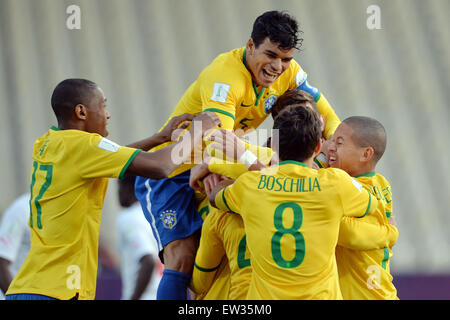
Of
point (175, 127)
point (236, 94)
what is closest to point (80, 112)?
point (175, 127)

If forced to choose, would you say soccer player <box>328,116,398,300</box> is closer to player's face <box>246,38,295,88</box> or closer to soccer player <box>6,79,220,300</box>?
player's face <box>246,38,295,88</box>

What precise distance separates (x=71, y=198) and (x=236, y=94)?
2.99 ft

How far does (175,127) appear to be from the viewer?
2977 millimetres

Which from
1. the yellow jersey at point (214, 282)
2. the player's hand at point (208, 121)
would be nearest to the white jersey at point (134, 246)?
the yellow jersey at point (214, 282)

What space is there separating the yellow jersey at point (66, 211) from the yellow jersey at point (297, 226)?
677 mm

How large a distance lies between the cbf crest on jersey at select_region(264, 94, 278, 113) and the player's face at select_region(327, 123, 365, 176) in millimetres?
487

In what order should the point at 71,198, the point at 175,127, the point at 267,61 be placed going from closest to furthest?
the point at 71,198, the point at 267,61, the point at 175,127

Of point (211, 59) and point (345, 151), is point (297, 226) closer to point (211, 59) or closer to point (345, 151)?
point (345, 151)

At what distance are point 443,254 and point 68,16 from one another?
16.5 ft

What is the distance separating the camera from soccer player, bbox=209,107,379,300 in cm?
212

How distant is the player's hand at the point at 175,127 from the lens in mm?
2939

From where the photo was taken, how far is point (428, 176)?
665 cm

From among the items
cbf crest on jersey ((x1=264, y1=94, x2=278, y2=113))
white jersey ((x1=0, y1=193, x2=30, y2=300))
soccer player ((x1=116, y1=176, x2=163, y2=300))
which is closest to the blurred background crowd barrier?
soccer player ((x1=116, y1=176, x2=163, y2=300))
